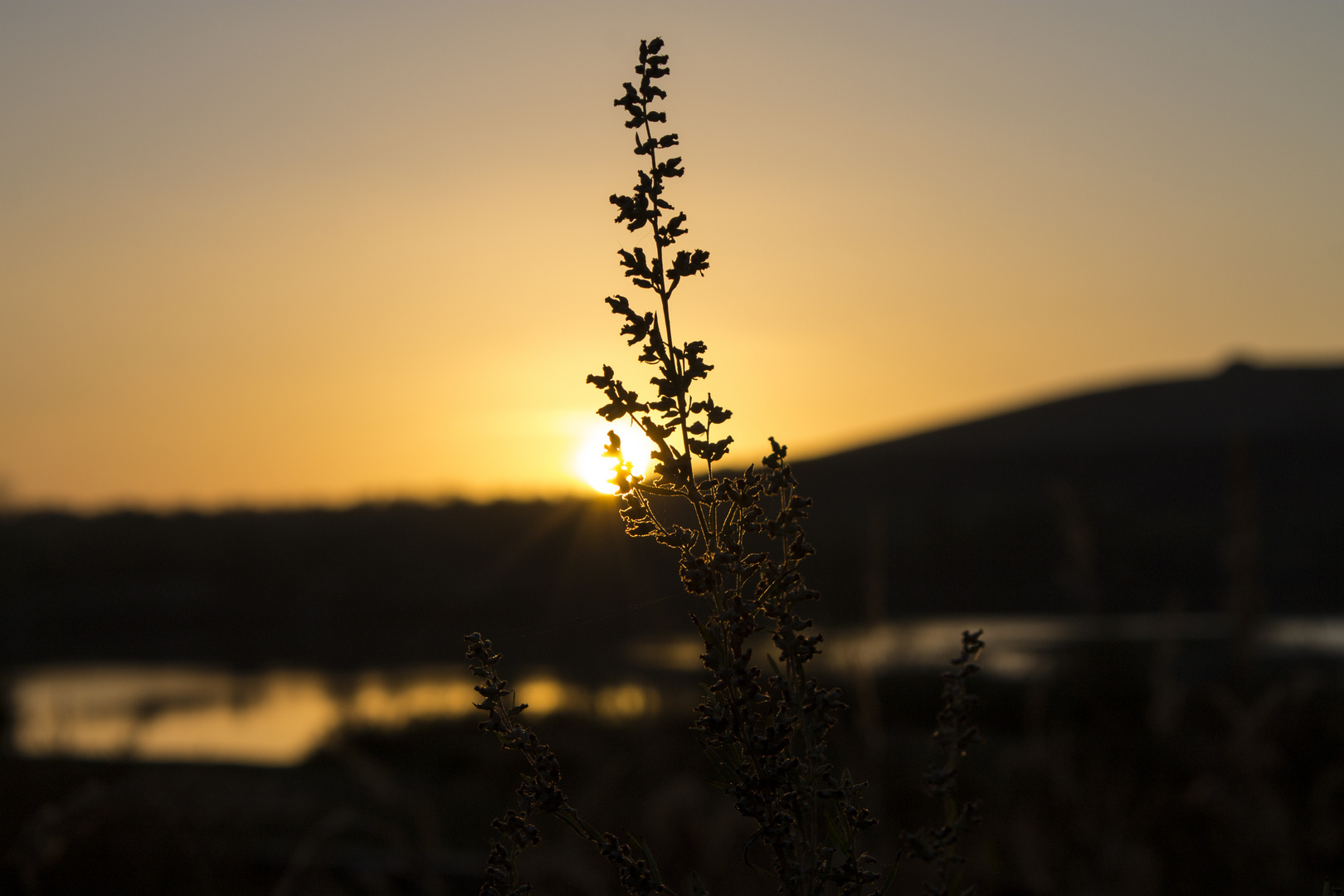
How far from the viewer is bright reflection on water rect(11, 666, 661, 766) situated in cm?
1402

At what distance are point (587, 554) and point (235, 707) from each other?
8.60 meters

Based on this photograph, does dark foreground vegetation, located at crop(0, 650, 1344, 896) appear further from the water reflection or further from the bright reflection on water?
the bright reflection on water

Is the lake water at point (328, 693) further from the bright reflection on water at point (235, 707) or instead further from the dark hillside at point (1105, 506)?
the dark hillside at point (1105, 506)

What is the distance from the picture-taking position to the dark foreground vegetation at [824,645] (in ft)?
20.4

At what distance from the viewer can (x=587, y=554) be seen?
25.3 metres

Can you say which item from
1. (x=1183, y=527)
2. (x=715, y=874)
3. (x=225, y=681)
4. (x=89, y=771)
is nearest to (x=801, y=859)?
(x=715, y=874)

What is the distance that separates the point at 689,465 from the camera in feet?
4.67

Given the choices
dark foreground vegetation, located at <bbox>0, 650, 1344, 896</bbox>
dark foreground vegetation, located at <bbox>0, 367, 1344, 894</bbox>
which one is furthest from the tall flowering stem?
dark foreground vegetation, located at <bbox>0, 650, 1344, 896</bbox>

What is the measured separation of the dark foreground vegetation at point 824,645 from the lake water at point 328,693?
67cm

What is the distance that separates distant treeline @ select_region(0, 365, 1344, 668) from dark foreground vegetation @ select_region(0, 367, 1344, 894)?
5.3 inches

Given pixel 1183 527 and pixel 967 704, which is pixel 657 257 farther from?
pixel 1183 527

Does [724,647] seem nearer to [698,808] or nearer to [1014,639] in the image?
[698,808]

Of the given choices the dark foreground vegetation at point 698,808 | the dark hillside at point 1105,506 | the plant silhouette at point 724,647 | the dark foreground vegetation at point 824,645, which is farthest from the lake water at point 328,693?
the plant silhouette at point 724,647

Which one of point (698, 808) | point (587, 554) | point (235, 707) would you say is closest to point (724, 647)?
point (698, 808)
